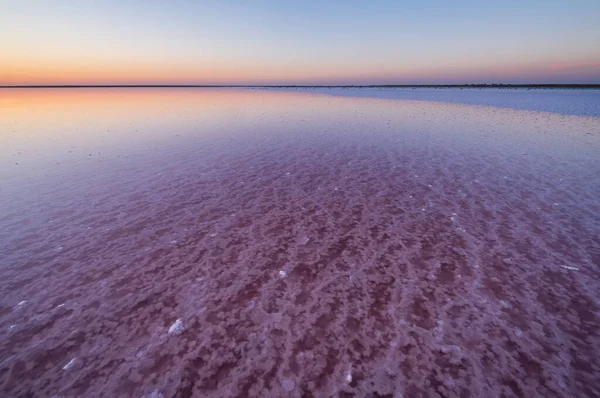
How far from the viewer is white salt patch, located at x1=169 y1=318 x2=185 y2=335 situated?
4.79 meters

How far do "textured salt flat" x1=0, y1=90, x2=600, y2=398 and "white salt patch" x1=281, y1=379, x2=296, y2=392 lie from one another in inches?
0.8

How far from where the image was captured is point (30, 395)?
383 cm

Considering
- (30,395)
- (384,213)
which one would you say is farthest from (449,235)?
(30,395)

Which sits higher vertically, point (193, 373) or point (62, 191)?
point (193, 373)

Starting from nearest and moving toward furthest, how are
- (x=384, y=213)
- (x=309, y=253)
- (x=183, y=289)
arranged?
(x=183, y=289)
(x=309, y=253)
(x=384, y=213)

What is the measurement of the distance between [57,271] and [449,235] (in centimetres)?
959

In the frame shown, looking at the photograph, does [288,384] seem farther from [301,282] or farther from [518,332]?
→ [518,332]

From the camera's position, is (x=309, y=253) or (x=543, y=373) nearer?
(x=543, y=373)

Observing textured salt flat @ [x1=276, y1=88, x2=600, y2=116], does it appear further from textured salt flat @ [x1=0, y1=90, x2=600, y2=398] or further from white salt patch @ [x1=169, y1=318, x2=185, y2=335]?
white salt patch @ [x1=169, y1=318, x2=185, y2=335]

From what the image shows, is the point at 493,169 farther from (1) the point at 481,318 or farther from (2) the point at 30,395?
(2) the point at 30,395

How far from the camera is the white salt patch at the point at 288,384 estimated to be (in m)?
3.89

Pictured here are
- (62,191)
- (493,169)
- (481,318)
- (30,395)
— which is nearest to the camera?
(30,395)

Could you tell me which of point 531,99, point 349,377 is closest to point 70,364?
point 349,377

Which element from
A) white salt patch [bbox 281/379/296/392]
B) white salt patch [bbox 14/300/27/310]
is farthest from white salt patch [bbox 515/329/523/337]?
white salt patch [bbox 14/300/27/310]
